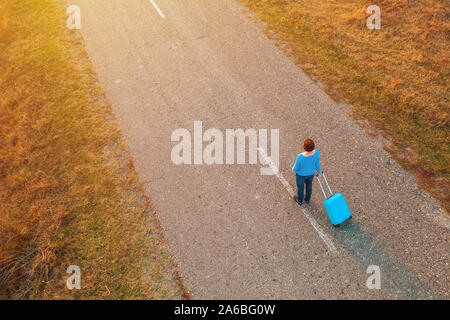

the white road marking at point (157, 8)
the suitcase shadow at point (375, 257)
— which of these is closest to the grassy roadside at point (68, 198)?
the suitcase shadow at point (375, 257)

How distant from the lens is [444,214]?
22.0 feet

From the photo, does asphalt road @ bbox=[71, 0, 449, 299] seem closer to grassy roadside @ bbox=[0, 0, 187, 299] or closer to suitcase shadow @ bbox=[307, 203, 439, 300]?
suitcase shadow @ bbox=[307, 203, 439, 300]

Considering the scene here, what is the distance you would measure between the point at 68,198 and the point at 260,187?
518 cm

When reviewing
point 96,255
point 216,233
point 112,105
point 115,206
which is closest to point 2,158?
point 112,105

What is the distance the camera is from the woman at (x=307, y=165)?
20.0ft

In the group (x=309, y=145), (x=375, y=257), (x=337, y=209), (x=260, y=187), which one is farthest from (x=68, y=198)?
(x=375, y=257)

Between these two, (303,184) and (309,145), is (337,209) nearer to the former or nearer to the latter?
(303,184)

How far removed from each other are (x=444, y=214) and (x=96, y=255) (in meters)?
8.23

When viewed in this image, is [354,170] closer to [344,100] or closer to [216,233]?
[344,100]

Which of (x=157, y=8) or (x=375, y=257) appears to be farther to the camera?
(x=157, y=8)

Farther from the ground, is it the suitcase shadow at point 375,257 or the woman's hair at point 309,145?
the woman's hair at point 309,145

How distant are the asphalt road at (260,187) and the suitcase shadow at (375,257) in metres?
0.02

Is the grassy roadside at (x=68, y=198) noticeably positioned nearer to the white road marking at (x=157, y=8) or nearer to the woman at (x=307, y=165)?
the woman at (x=307, y=165)

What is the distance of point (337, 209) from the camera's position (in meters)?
6.48
